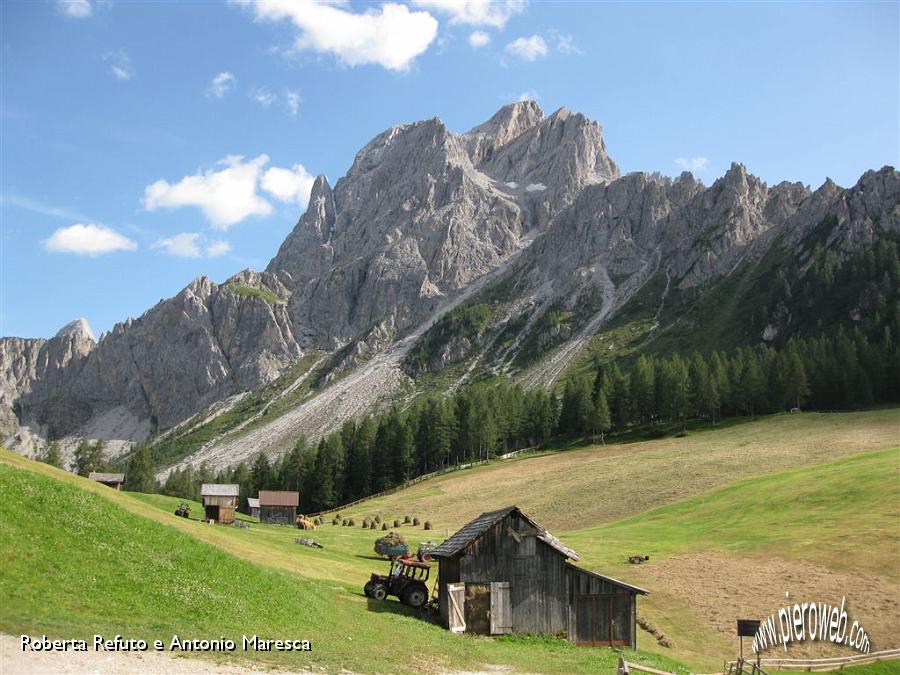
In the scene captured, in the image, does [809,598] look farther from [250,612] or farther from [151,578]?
[151,578]

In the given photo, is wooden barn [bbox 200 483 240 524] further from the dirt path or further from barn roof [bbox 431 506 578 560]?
the dirt path

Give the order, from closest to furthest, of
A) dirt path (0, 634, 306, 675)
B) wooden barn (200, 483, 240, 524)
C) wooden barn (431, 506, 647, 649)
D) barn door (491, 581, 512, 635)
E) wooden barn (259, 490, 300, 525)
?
1. dirt path (0, 634, 306, 675)
2. barn door (491, 581, 512, 635)
3. wooden barn (431, 506, 647, 649)
4. wooden barn (200, 483, 240, 524)
5. wooden barn (259, 490, 300, 525)

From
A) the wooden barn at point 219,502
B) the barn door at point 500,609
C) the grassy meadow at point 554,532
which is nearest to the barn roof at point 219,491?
the wooden barn at point 219,502

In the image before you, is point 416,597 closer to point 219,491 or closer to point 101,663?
point 101,663

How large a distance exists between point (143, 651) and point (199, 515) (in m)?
66.2

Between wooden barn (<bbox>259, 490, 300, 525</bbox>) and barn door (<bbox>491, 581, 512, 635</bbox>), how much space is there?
61.6 m

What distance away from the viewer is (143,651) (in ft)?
63.6

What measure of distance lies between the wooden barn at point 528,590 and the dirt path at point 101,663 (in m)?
16.1

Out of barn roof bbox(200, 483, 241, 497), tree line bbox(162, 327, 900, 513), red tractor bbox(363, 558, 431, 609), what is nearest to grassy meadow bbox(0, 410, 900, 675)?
red tractor bbox(363, 558, 431, 609)

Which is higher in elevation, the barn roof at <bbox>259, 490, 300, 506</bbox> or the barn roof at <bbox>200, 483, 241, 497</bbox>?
the barn roof at <bbox>200, 483, 241, 497</bbox>

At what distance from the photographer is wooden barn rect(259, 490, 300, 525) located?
298ft

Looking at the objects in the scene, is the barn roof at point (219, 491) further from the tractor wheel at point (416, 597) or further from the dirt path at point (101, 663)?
the dirt path at point (101, 663)

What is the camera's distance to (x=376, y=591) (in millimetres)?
37375

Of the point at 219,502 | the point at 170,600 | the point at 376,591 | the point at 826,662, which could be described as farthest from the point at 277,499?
the point at 826,662
